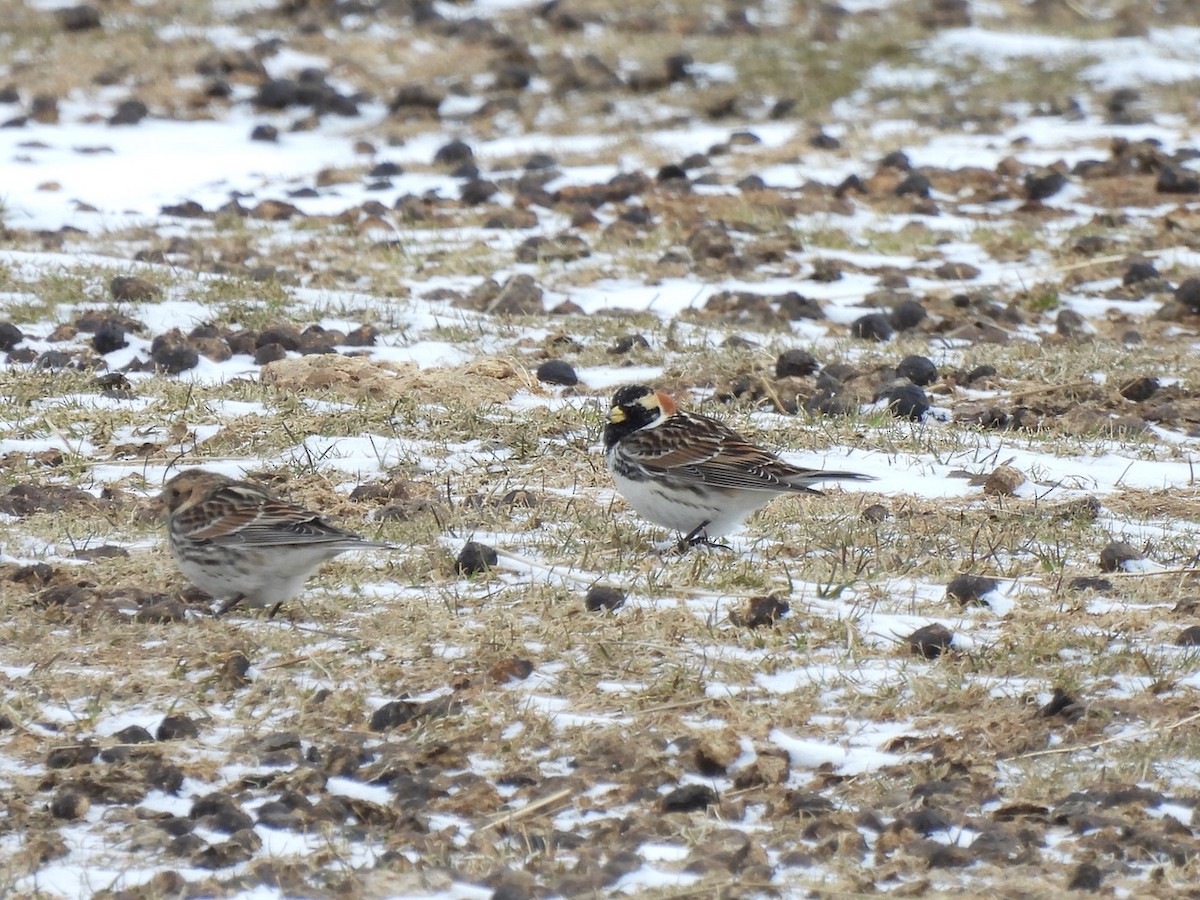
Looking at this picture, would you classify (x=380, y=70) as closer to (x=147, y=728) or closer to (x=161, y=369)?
(x=161, y=369)

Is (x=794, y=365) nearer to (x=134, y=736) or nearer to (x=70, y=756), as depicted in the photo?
(x=134, y=736)

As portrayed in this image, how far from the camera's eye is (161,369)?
33.1 ft

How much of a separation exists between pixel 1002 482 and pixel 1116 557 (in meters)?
1.15

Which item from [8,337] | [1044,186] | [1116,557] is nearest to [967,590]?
[1116,557]

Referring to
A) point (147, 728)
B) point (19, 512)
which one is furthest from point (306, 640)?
point (19, 512)

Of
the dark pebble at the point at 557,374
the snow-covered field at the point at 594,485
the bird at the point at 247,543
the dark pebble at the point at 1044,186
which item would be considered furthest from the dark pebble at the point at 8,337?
the dark pebble at the point at 1044,186

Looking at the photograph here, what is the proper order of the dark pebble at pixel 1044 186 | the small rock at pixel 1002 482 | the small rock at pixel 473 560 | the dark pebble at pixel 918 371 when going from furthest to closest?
the dark pebble at pixel 1044 186
the dark pebble at pixel 918 371
the small rock at pixel 1002 482
the small rock at pixel 473 560

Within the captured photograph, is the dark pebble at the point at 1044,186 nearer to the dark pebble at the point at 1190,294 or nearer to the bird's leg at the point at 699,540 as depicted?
the dark pebble at the point at 1190,294

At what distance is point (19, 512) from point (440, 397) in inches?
102

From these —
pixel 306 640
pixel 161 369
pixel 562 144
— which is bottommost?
pixel 562 144

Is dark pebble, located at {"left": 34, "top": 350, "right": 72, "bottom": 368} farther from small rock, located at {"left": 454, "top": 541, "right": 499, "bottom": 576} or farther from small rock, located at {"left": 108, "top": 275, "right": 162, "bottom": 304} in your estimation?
small rock, located at {"left": 454, "top": 541, "right": 499, "bottom": 576}

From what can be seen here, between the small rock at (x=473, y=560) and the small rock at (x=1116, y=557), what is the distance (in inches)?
96.6

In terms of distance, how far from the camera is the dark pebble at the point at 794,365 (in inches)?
410

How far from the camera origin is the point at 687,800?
521 centimetres
